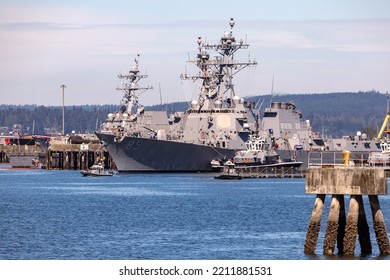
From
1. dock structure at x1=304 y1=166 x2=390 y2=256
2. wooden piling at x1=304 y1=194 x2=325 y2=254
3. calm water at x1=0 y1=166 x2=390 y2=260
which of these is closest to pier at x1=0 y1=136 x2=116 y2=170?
calm water at x1=0 y1=166 x2=390 y2=260

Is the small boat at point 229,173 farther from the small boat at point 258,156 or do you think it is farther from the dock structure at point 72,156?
the dock structure at point 72,156

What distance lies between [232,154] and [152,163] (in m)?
7.85

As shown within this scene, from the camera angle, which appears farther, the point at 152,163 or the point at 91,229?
the point at 152,163

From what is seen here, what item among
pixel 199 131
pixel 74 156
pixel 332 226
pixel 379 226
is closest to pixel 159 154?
pixel 199 131

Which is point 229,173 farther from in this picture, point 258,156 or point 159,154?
point 159,154

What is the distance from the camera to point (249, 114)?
113m

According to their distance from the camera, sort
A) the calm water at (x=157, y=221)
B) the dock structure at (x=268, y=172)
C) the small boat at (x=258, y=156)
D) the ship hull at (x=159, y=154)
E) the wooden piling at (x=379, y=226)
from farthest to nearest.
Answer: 1. the ship hull at (x=159, y=154)
2. the small boat at (x=258, y=156)
3. the dock structure at (x=268, y=172)
4. the calm water at (x=157, y=221)
5. the wooden piling at (x=379, y=226)

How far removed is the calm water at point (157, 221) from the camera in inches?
1558

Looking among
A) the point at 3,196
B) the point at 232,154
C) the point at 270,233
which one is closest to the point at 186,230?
the point at 270,233

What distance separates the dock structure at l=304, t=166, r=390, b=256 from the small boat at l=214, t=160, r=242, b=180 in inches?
2306

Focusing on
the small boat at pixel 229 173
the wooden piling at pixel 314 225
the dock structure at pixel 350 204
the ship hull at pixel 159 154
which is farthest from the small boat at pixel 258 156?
the wooden piling at pixel 314 225

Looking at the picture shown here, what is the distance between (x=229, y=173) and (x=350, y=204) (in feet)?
203

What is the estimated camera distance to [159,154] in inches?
4190
